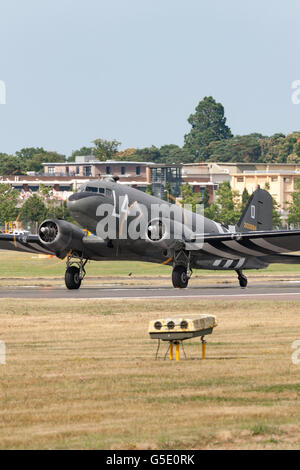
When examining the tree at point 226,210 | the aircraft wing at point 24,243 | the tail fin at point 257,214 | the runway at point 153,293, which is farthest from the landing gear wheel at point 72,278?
the tree at point 226,210

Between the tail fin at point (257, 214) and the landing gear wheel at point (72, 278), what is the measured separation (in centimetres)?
882

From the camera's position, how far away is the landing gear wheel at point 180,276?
42.1 metres

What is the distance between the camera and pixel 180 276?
42125mm

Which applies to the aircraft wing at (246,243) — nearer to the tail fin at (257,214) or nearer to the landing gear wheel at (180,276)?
the landing gear wheel at (180,276)

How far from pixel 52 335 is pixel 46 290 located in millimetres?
17979

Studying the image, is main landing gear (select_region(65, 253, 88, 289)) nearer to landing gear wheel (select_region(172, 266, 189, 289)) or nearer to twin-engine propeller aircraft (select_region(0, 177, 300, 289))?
twin-engine propeller aircraft (select_region(0, 177, 300, 289))

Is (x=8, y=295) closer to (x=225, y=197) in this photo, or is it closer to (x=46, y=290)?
(x=46, y=290)

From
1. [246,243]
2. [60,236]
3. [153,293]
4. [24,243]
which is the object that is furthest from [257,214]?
[24,243]

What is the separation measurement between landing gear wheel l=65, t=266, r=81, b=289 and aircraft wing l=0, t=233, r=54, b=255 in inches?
92.9

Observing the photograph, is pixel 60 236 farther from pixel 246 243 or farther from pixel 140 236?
pixel 246 243

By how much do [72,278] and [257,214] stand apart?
10.8 meters

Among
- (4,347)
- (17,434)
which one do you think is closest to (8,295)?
(4,347)

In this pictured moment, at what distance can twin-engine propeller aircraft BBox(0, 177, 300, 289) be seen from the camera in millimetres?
41094
